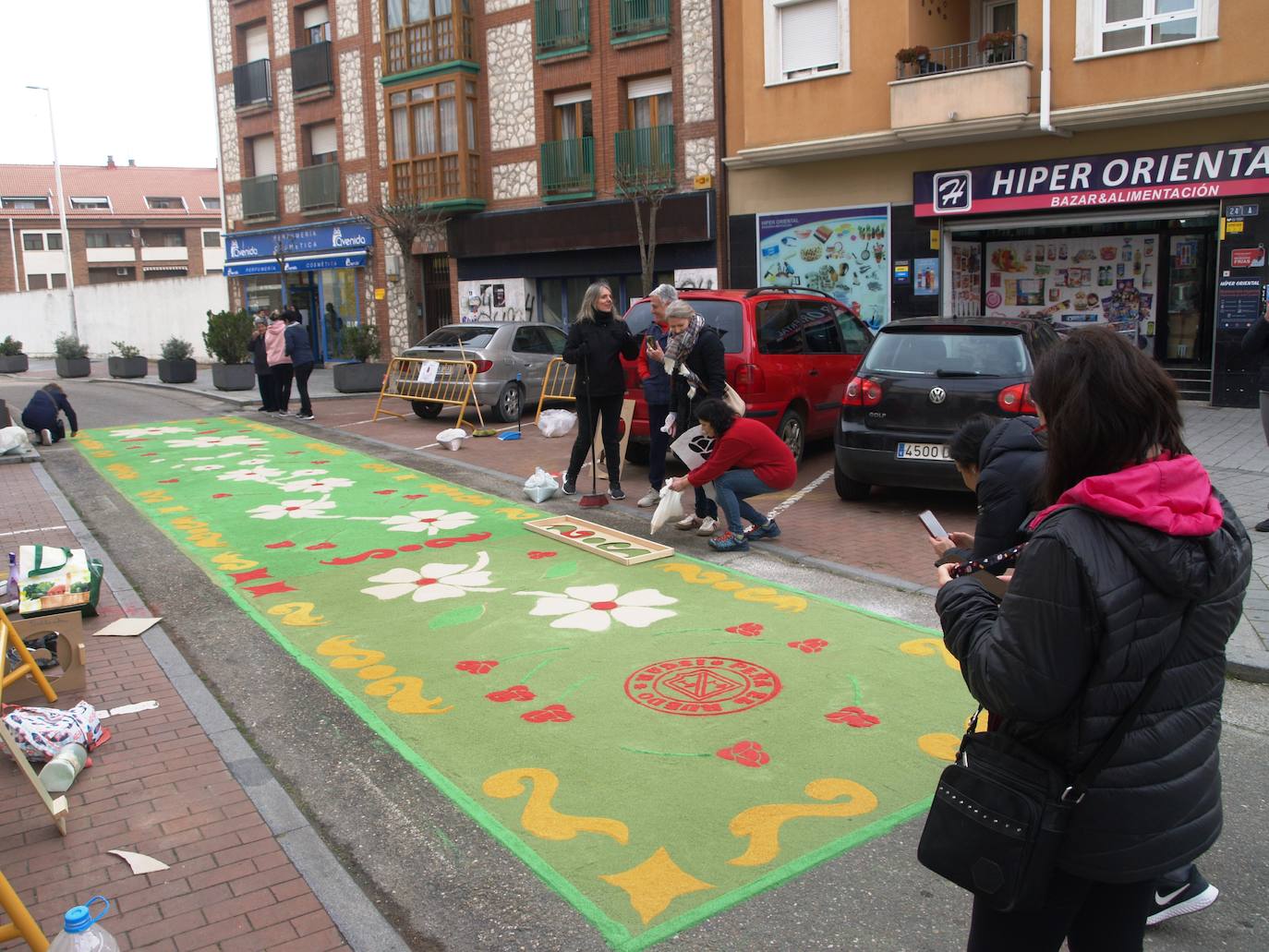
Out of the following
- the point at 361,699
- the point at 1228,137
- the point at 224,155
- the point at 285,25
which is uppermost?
the point at 285,25

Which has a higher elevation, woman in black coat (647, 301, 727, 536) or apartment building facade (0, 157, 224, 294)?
apartment building facade (0, 157, 224, 294)

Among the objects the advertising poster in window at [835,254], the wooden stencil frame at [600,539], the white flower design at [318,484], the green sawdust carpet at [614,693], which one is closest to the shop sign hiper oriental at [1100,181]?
the advertising poster in window at [835,254]

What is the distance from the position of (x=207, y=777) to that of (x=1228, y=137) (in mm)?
15087

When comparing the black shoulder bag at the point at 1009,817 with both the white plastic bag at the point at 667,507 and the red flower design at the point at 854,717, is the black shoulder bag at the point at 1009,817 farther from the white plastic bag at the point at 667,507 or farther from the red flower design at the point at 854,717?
the white plastic bag at the point at 667,507

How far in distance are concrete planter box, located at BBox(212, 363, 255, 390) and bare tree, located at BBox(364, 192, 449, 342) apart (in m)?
3.60

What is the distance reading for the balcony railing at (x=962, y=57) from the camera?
50.4 ft

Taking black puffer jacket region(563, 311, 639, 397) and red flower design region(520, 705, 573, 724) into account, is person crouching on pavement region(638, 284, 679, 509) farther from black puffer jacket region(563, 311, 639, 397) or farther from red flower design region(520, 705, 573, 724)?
red flower design region(520, 705, 573, 724)

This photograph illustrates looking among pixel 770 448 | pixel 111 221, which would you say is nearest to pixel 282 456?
pixel 770 448

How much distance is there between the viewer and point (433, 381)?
15.4 meters

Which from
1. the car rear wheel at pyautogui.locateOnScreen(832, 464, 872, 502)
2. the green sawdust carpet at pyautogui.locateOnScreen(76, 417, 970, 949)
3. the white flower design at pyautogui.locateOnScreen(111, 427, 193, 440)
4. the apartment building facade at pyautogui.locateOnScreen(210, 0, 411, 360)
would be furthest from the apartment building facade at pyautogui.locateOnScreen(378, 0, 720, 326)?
the green sawdust carpet at pyautogui.locateOnScreen(76, 417, 970, 949)

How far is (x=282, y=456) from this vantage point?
13.0 m

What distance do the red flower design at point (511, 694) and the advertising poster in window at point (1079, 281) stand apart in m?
12.8

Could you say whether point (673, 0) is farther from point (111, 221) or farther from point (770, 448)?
point (111, 221)

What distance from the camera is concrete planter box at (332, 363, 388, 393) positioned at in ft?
68.2
